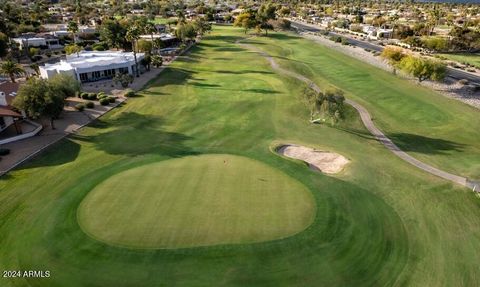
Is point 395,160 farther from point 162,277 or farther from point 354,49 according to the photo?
Result: point 354,49

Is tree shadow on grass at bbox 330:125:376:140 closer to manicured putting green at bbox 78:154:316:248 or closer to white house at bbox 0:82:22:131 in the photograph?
manicured putting green at bbox 78:154:316:248

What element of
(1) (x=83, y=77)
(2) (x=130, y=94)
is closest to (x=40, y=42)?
(1) (x=83, y=77)

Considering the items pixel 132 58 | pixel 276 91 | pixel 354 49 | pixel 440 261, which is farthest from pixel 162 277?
pixel 354 49

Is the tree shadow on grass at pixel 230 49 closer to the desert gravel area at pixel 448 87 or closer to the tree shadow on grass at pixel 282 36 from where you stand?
the tree shadow on grass at pixel 282 36

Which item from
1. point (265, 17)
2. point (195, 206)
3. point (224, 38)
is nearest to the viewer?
point (195, 206)

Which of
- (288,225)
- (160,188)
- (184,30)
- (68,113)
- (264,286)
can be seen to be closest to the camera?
(264,286)

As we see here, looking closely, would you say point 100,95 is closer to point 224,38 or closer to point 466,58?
point 224,38
